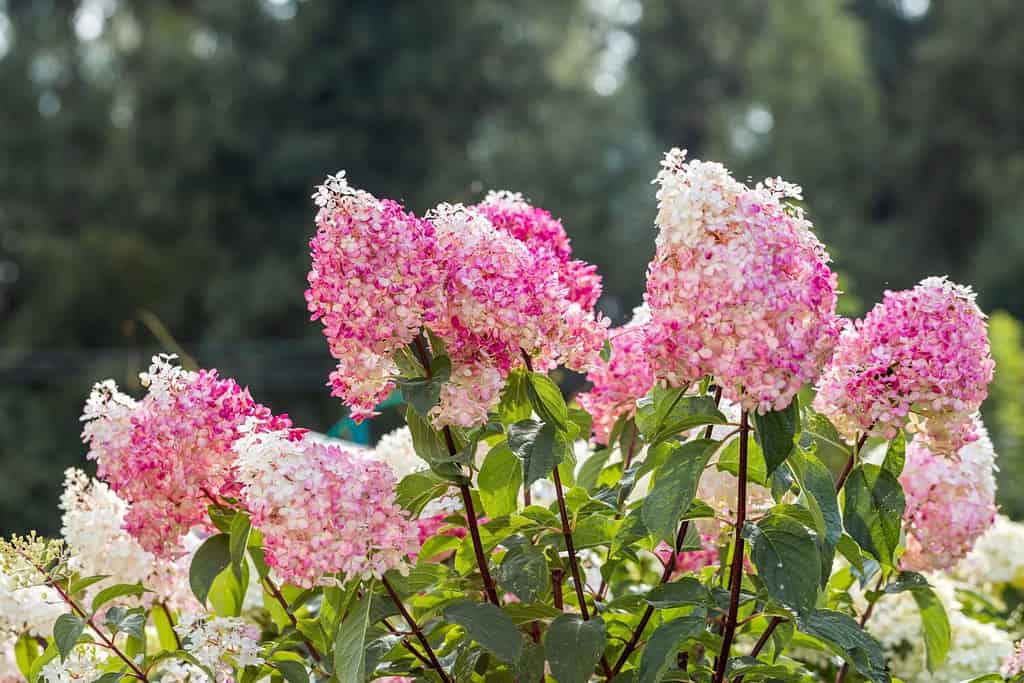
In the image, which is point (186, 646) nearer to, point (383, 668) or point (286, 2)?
point (383, 668)

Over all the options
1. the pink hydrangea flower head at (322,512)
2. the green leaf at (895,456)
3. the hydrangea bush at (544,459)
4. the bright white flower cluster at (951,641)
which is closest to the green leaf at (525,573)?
the hydrangea bush at (544,459)

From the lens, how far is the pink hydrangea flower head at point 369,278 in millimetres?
1039

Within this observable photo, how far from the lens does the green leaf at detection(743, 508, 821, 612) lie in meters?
1.04

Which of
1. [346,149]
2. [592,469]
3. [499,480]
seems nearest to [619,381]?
[592,469]

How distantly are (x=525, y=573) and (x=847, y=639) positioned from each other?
283 millimetres

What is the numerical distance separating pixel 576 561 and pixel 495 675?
0.44ft

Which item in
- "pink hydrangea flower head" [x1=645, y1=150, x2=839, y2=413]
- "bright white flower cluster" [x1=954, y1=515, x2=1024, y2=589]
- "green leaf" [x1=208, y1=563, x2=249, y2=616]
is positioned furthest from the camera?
"bright white flower cluster" [x1=954, y1=515, x2=1024, y2=589]

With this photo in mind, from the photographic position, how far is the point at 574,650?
1111 millimetres

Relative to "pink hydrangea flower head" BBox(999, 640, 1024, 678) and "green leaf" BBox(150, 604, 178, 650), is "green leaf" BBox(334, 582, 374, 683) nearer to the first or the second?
"green leaf" BBox(150, 604, 178, 650)

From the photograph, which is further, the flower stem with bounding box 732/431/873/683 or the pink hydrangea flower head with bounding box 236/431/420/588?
the flower stem with bounding box 732/431/873/683

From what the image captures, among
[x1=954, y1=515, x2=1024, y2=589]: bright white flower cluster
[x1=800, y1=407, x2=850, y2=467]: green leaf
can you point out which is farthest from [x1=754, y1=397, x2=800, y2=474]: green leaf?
[x1=954, y1=515, x2=1024, y2=589]: bright white flower cluster

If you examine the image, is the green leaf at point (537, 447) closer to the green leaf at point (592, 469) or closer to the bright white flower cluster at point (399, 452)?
the green leaf at point (592, 469)

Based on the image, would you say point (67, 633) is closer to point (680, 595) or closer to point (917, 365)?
point (680, 595)

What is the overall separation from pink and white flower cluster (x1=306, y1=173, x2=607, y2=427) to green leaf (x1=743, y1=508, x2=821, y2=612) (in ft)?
0.81
